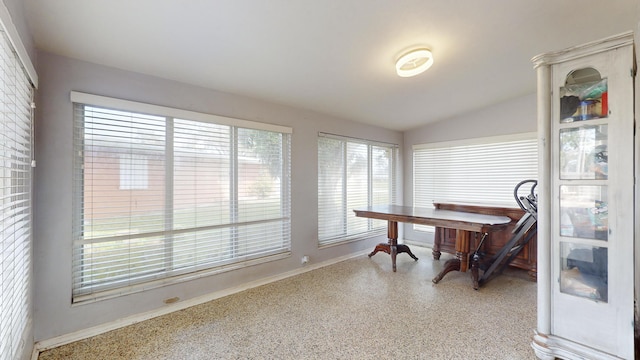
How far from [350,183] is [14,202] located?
3.63 meters

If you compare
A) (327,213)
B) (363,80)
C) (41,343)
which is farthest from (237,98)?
(41,343)

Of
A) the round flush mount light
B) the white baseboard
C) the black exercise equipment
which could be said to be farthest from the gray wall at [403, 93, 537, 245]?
the white baseboard

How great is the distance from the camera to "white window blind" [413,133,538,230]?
157 inches

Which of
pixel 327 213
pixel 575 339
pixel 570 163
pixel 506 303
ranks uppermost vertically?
pixel 570 163

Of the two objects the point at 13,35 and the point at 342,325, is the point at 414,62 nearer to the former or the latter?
the point at 342,325

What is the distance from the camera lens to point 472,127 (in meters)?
4.40

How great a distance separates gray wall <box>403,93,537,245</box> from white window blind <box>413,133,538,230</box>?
0.10 metres

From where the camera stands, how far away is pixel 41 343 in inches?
79.4

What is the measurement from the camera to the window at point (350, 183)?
13.2ft

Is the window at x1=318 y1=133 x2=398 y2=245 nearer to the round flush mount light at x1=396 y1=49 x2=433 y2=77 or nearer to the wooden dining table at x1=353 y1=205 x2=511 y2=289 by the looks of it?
the wooden dining table at x1=353 y1=205 x2=511 y2=289

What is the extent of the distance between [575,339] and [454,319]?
81 cm

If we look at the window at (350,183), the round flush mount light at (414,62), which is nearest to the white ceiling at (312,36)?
the round flush mount light at (414,62)

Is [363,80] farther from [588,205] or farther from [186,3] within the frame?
[588,205]

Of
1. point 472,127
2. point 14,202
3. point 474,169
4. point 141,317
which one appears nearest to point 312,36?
point 14,202
